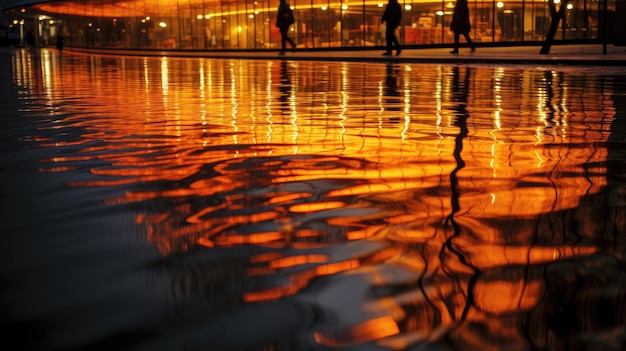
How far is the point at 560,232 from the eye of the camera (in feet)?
9.83

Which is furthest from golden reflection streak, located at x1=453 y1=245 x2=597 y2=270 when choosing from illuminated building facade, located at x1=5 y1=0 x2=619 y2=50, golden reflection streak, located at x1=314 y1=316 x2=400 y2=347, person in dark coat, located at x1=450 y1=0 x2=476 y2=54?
person in dark coat, located at x1=450 y1=0 x2=476 y2=54

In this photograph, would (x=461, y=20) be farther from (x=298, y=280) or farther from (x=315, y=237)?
(x=298, y=280)

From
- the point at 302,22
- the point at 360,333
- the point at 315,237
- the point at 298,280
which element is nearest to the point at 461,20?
the point at 302,22

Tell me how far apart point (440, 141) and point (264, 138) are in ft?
3.82

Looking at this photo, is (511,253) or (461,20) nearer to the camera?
(511,253)

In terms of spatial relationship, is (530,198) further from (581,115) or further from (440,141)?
(581,115)

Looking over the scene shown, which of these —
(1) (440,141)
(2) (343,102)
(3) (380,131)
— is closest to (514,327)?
(1) (440,141)

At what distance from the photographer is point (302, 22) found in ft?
138

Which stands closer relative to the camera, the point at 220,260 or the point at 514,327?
the point at 514,327

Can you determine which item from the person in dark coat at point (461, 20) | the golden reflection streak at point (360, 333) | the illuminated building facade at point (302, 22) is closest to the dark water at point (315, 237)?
the golden reflection streak at point (360, 333)

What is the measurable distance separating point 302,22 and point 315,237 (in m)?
39.8

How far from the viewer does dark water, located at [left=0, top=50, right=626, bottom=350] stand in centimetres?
196

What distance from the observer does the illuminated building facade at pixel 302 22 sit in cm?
3516

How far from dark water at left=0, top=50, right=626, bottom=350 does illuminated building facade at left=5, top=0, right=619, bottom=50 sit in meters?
16.2
